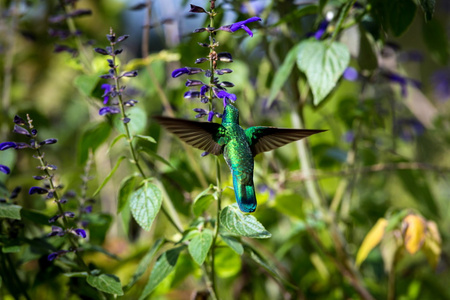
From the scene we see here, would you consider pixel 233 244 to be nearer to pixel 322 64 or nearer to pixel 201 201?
pixel 201 201

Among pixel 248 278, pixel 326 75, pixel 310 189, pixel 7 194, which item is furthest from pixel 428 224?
pixel 7 194

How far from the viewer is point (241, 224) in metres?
0.65

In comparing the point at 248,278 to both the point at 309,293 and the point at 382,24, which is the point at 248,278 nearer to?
the point at 309,293

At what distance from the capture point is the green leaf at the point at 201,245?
0.69 meters

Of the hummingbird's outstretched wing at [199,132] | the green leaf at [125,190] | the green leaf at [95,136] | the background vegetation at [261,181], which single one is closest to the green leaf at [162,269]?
the background vegetation at [261,181]

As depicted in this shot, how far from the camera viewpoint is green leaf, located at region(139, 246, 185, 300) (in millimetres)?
777

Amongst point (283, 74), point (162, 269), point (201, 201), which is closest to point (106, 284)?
point (162, 269)

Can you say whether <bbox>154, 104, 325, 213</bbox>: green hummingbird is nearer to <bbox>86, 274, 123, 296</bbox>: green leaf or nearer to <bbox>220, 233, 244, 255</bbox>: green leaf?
<bbox>220, 233, 244, 255</bbox>: green leaf

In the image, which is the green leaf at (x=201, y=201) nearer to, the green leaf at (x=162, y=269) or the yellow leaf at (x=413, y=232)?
the green leaf at (x=162, y=269)

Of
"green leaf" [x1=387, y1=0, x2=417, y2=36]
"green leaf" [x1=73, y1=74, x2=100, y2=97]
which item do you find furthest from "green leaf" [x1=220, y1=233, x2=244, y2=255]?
"green leaf" [x1=387, y1=0, x2=417, y2=36]

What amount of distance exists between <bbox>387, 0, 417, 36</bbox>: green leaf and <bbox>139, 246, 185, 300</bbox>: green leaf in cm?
58

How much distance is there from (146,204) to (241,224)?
0.52 ft

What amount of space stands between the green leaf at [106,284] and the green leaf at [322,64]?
0.46 meters

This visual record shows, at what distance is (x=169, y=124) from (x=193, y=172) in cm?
69
